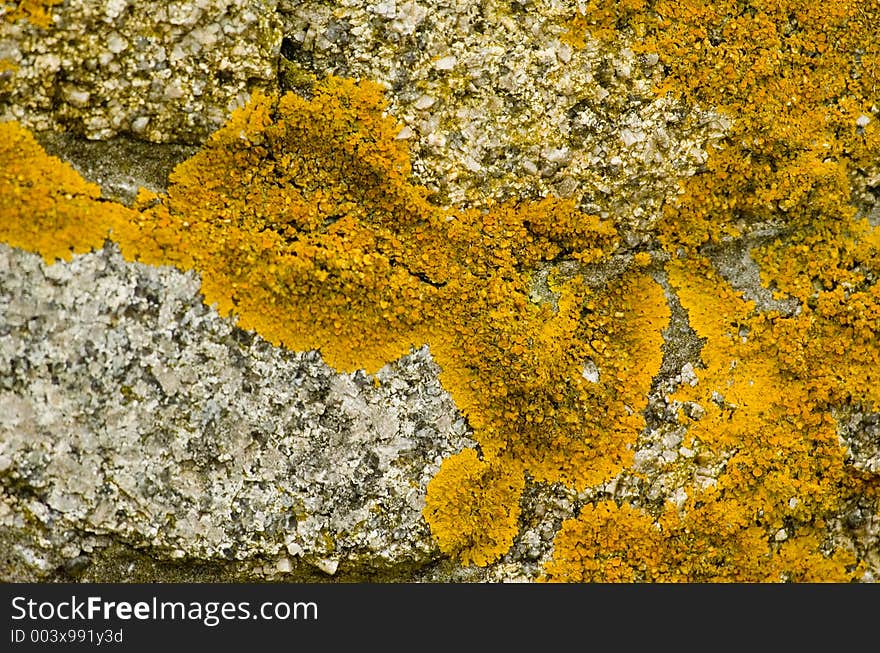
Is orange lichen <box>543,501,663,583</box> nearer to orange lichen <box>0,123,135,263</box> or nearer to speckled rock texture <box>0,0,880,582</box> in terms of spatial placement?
speckled rock texture <box>0,0,880,582</box>

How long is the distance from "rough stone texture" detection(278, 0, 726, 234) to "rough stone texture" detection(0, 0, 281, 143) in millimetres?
186

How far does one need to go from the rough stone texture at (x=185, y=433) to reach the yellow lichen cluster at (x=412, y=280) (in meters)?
0.08

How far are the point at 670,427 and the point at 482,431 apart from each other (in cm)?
66

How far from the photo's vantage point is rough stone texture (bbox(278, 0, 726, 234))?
2623mm

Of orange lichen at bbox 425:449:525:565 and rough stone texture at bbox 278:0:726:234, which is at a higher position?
rough stone texture at bbox 278:0:726:234

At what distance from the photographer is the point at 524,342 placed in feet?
8.82

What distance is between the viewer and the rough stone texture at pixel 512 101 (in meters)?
2.62

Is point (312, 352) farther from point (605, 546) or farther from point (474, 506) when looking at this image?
point (605, 546)

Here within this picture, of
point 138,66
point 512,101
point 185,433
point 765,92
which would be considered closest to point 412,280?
point 512,101

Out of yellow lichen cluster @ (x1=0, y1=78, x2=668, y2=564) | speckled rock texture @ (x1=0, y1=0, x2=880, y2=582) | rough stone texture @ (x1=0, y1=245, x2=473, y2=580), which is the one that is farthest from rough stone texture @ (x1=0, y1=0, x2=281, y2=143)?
rough stone texture @ (x1=0, y1=245, x2=473, y2=580)

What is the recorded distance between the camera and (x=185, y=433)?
8.30 ft

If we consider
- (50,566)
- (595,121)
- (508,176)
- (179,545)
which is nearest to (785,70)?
(595,121)

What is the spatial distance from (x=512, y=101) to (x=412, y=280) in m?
0.68

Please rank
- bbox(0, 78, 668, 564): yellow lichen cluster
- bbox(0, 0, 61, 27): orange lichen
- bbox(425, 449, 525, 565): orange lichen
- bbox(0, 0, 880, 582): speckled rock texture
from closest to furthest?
bbox(0, 0, 61, 27): orange lichen < bbox(0, 0, 880, 582): speckled rock texture < bbox(0, 78, 668, 564): yellow lichen cluster < bbox(425, 449, 525, 565): orange lichen
